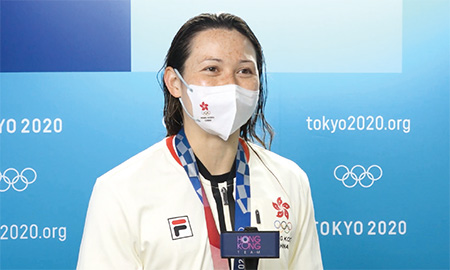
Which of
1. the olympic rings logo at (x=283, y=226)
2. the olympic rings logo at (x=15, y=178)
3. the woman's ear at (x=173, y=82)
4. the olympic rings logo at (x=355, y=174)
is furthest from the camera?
the olympic rings logo at (x=355, y=174)

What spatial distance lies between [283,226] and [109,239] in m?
0.51

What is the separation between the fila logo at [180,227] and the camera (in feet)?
5.79

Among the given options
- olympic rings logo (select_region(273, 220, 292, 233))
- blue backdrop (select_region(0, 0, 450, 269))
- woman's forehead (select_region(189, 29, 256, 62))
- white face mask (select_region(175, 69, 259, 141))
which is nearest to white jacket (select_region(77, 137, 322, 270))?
olympic rings logo (select_region(273, 220, 292, 233))

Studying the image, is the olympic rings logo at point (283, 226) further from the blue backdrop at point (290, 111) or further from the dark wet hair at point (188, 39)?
the blue backdrop at point (290, 111)

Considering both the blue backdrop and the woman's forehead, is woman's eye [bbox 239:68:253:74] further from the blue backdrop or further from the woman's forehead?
the blue backdrop

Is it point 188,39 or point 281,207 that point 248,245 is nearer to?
point 281,207

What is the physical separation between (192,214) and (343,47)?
189 cm

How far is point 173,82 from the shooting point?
6.70ft

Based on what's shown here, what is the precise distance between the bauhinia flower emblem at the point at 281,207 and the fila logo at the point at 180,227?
0.91ft

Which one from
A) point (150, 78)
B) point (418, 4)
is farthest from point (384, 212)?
point (150, 78)

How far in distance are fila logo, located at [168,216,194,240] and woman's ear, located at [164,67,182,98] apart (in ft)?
1.41

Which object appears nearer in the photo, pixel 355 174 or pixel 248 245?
pixel 248 245

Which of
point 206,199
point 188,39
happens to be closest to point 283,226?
point 206,199

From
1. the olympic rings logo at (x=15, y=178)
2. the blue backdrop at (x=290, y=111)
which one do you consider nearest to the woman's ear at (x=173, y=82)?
the blue backdrop at (x=290, y=111)
